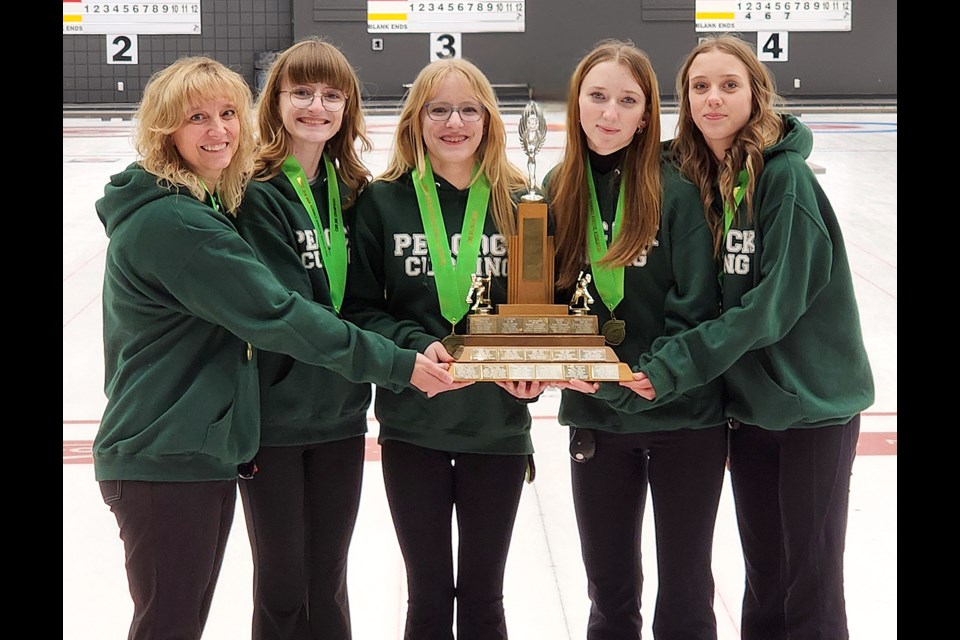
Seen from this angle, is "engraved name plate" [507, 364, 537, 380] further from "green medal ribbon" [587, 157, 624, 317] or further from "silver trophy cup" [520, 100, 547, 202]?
"silver trophy cup" [520, 100, 547, 202]

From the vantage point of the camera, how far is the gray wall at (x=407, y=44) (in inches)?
606

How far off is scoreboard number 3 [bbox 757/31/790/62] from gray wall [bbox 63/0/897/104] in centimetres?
8

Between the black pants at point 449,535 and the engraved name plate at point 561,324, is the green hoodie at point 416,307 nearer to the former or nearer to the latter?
the black pants at point 449,535

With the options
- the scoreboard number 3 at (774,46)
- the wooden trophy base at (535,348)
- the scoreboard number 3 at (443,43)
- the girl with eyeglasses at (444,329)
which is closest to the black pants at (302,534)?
the girl with eyeglasses at (444,329)

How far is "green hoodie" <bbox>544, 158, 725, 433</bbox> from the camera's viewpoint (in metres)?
2.10

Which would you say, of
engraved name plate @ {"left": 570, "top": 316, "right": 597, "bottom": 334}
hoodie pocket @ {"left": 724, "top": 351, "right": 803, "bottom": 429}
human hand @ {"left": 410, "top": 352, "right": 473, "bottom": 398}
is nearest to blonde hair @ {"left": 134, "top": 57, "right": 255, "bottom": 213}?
human hand @ {"left": 410, "top": 352, "right": 473, "bottom": 398}

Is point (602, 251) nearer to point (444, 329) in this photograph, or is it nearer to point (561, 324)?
point (561, 324)

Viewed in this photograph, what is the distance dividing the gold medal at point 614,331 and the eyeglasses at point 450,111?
50cm

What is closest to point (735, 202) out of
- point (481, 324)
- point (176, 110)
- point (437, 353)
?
point (481, 324)

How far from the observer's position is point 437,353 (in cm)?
208

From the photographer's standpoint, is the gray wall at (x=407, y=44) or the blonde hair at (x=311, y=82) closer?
the blonde hair at (x=311, y=82)

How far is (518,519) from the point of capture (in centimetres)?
335

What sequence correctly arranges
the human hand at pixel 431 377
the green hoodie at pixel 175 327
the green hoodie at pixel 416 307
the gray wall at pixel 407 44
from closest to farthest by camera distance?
the green hoodie at pixel 175 327
the human hand at pixel 431 377
the green hoodie at pixel 416 307
the gray wall at pixel 407 44
